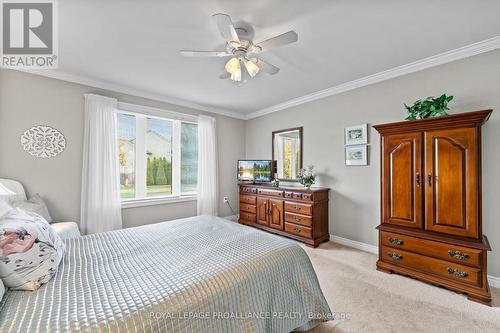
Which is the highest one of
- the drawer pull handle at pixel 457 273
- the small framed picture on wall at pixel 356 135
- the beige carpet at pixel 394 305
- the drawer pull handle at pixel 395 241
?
the small framed picture on wall at pixel 356 135

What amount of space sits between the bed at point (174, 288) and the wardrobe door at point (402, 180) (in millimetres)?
1500

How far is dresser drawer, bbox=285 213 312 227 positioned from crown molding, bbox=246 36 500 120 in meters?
2.09

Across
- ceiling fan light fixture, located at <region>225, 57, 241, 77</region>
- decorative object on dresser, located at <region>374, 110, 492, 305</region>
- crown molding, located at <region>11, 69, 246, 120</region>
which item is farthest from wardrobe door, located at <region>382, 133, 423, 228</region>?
crown molding, located at <region>11, 69, 246, 120</region>

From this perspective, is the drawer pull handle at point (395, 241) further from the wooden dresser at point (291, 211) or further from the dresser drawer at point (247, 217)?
the dresser drawer at point (247, 217)

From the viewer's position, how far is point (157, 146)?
4.02m

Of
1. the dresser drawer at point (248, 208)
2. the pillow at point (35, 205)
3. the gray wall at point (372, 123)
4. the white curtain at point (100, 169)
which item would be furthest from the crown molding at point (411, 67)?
the pillow at point (35, 205)

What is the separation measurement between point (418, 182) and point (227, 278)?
2317mm

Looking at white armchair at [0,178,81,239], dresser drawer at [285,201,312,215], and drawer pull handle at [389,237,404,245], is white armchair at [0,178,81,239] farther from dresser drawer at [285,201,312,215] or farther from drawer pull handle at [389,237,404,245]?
drawer pull handle at [389,237,404,245]

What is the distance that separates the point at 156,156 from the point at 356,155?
3.49 metres

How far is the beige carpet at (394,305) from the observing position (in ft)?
5.56

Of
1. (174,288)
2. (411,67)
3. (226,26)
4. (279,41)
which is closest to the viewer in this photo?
(174,288)

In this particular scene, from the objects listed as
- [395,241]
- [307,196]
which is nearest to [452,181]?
[395,241]

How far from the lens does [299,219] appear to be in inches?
137

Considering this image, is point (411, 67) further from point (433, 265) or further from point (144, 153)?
point (144, 153)
